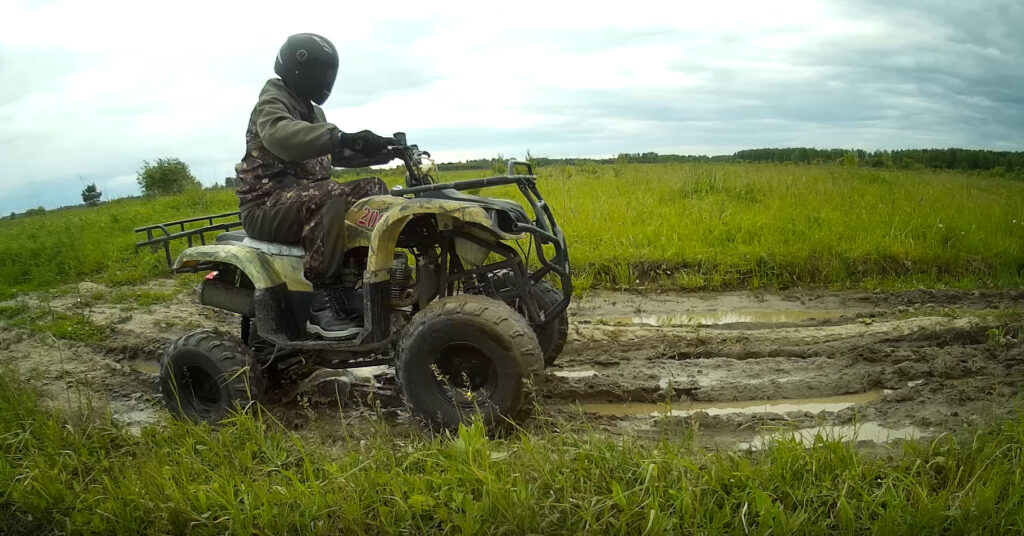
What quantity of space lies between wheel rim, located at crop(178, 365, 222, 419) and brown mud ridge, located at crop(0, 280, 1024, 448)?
1.36 ft

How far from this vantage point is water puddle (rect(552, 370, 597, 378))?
4.67 m

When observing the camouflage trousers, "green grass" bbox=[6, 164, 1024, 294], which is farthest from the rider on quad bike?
"green grass" bbox=[6, 164, 1024, 294]

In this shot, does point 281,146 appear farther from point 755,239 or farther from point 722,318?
point 755,239

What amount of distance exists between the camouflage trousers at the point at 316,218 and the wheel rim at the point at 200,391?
937mm

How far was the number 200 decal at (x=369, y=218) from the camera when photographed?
3.67 meters

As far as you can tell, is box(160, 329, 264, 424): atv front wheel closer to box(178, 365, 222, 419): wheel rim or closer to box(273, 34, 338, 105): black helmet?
box(178, 365, 222, 419): wheel rim

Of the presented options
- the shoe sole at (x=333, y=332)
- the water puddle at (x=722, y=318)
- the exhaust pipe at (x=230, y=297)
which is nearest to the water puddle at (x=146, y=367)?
the exhaust pipe at (x=230, y=297)

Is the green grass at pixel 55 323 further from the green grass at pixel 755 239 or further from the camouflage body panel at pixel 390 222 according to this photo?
the camouflage body panel at pixel 390 222

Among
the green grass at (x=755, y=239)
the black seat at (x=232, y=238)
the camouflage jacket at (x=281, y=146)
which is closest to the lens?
the camouflage jacket at (x=281, y=146)

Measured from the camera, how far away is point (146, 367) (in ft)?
17.7

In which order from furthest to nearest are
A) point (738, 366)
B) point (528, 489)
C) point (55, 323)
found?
point (55, 323) → point (738, 366) → point (528, 489)

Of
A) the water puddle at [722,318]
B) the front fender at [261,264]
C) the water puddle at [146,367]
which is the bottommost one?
the water puddle at [146,367]

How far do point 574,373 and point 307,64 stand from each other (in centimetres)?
280

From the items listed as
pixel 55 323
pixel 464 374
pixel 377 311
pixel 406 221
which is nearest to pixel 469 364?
pixel 464 374
